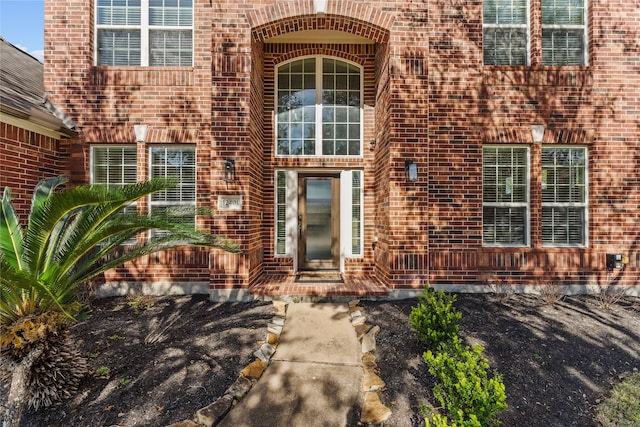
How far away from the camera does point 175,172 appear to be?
17.7 feet

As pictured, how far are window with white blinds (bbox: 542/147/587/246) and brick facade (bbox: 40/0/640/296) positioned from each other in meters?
0.16

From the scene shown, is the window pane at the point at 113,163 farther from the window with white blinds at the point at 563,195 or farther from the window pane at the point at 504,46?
the window with white blinds at the point at 563,195

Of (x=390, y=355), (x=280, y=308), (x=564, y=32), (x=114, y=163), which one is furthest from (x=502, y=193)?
(x=114, y=163)

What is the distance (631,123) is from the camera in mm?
5082

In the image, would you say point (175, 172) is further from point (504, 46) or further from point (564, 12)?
point (564, 12)

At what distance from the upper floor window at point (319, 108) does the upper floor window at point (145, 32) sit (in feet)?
6.44

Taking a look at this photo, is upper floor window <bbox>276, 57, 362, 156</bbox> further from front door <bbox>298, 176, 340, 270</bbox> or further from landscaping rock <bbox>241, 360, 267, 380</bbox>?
landscaping rock <bbox>241, 360, 267, 380</bbox>

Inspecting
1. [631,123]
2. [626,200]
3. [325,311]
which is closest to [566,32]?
A: [631,123]

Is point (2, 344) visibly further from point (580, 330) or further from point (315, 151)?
point (580, 330)

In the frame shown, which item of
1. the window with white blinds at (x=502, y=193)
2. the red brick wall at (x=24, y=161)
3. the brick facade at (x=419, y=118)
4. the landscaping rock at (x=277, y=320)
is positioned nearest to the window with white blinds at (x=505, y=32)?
the brick facade at (x=419, y=118)

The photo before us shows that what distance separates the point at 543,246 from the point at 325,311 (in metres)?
4.24

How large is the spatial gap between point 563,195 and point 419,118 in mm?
3175

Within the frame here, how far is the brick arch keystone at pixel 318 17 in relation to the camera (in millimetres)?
4664

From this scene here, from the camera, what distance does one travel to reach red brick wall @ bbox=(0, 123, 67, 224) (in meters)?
4.38
